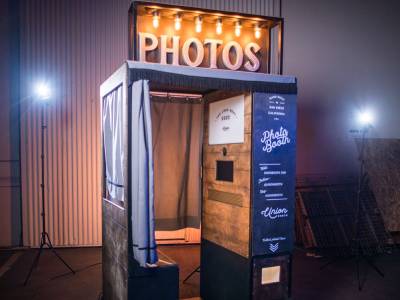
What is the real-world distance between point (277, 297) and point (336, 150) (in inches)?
188

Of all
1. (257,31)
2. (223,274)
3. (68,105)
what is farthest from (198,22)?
(68,105)

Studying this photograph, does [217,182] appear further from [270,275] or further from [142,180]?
[142,180]

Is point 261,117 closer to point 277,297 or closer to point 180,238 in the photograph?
point 277,297

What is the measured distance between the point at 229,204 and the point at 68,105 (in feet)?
13.0

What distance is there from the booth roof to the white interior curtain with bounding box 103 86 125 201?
356mm

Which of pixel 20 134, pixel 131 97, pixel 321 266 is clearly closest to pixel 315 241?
pixel 321 266

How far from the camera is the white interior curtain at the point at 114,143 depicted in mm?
3279

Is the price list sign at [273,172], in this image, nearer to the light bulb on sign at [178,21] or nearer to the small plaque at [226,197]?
the small plaque at [226,197]

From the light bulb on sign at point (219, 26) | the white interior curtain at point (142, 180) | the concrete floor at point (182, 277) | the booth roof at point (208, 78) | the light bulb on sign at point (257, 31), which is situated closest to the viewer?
the white interior curtain at point (142, 180)

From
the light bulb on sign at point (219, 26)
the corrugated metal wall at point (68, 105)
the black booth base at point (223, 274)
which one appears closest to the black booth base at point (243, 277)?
the black booth base at point (223, 274)

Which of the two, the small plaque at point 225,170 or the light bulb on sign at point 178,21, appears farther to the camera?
the small plaque at point 225,170

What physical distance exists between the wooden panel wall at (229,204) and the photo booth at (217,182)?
1cm

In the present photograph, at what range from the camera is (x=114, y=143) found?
11.6ft

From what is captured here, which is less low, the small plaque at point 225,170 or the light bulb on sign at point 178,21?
the light bulb on sign at point 178,21
